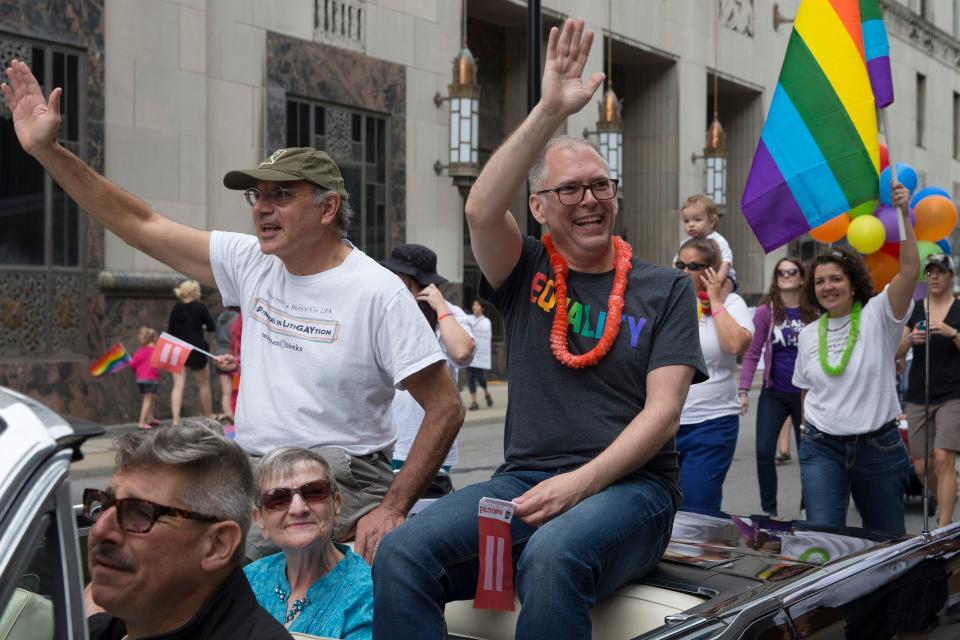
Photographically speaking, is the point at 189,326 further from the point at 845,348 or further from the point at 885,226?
the point at 845,348

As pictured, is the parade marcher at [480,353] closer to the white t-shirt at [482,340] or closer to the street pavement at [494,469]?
the white t-shirt at [482,340]

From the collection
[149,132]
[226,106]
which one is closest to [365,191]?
[226,106]

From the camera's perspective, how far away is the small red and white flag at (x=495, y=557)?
2.54 metres

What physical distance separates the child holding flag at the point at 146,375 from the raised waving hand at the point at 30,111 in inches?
400

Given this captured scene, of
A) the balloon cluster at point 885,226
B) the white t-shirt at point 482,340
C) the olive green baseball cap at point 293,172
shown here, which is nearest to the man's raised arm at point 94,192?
the olive green baseball cap at point 293,172

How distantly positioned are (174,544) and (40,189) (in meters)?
12.9

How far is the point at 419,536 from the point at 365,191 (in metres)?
15.6

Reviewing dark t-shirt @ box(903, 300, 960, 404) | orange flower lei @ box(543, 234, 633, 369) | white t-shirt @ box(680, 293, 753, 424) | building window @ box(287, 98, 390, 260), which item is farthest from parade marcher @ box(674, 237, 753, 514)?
building window @ box(287, 98, 390, 260)

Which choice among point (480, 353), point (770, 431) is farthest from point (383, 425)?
point (480, 353)

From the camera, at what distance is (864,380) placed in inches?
213

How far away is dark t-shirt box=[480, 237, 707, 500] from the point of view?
2.92 metres

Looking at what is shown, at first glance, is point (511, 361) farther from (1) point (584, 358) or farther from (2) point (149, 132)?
(2) point (149, 132)

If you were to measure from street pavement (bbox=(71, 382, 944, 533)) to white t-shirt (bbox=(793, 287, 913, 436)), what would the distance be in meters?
2.55

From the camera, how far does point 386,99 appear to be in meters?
18.2
